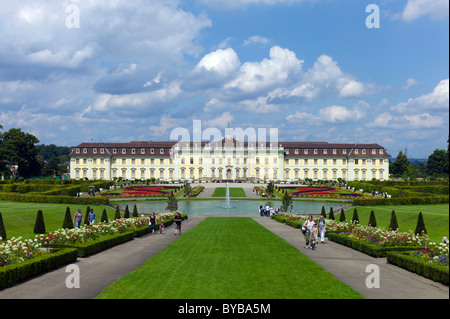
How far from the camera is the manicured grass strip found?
966 cm

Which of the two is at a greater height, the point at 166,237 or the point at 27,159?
the point at 27,159

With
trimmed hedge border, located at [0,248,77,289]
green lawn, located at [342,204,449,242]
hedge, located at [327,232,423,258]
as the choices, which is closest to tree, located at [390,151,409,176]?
green lawn, located at [342,204,449,242]

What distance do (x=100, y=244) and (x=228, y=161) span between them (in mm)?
75572

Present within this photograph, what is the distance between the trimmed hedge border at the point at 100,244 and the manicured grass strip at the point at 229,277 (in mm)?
2847

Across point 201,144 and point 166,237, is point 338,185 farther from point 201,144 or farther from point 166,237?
point 166,237

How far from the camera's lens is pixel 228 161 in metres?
92.4

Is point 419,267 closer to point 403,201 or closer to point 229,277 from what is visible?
point 229,277

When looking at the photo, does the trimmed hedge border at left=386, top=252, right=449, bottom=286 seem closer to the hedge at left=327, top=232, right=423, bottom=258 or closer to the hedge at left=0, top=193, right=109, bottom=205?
the hedge at left=327, top=232, right=423, bottom=258

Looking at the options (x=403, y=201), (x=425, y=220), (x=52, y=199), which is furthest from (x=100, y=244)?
(x=403, y=201)

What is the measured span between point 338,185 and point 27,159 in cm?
5998

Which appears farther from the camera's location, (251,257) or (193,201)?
(193,201)

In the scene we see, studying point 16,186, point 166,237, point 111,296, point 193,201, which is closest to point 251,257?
point 111,296

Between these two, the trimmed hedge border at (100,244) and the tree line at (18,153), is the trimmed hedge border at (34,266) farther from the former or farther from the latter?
the tree line at (18,153)

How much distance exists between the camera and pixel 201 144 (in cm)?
9419
